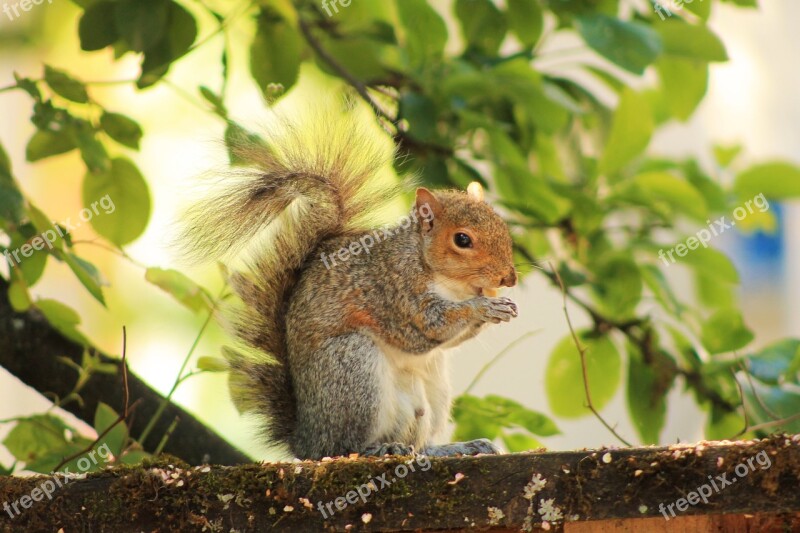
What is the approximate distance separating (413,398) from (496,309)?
17 cm

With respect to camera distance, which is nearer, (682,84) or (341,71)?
(341,71)

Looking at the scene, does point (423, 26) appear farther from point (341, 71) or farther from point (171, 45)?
point (171, 45)

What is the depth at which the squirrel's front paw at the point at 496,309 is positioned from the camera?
1.28 m

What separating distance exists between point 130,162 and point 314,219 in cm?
33

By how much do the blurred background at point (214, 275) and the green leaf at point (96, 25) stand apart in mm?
1318

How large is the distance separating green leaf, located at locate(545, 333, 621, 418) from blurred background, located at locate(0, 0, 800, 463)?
1.21 metres

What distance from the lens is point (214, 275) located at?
3.01 metres

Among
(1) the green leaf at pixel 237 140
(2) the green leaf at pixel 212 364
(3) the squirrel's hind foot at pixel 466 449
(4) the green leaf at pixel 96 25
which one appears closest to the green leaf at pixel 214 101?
(1) the green leaf at pixel 237 140

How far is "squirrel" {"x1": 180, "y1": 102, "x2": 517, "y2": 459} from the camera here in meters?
1.29

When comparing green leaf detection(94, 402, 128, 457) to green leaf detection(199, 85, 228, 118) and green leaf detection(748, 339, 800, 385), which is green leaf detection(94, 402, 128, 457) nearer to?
green leaf detection(199, 85, 228, 118)

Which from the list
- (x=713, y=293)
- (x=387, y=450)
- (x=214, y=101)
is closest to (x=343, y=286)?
(x=387, y=450)

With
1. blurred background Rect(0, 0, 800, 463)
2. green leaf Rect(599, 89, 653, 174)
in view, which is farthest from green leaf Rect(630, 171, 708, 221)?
blurred background Rect(0, 0, 800, 463)

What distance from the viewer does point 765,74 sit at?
15.4 ft

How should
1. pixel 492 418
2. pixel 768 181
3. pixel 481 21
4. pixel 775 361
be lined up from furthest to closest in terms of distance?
pixel 768 181
pixel 481 21
pixel 775 361
pixel 492 418
